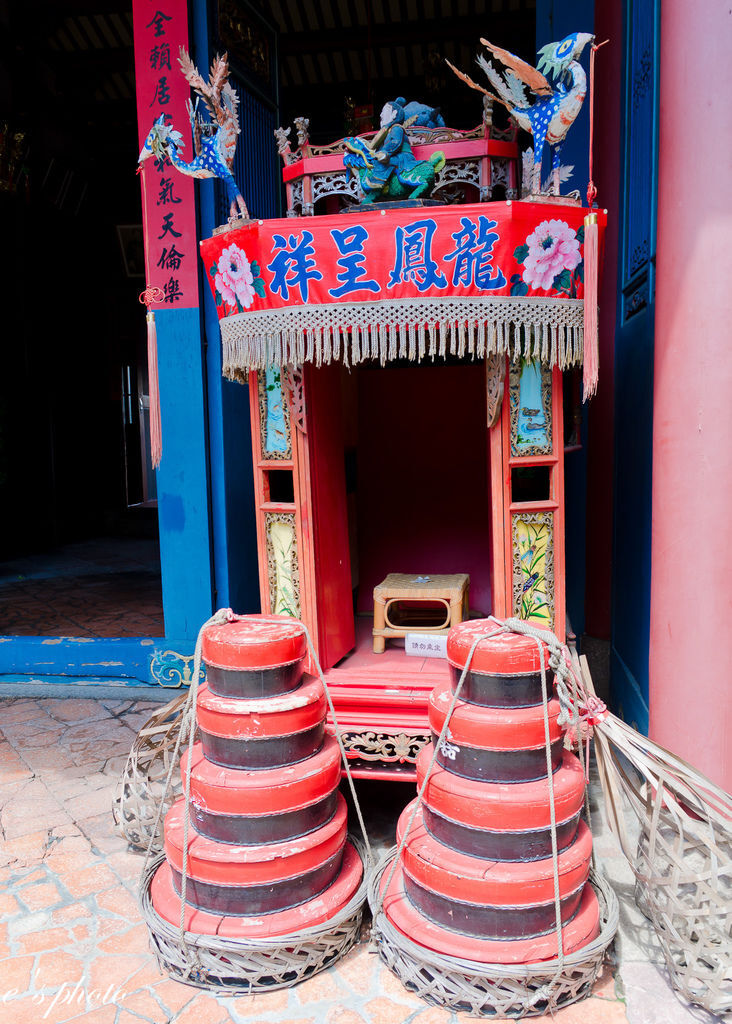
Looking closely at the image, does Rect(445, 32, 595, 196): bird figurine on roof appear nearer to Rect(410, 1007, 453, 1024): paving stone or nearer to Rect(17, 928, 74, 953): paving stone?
Rect(410, 1007, 453, 1024): paving stone

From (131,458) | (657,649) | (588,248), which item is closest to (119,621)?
(657,649)

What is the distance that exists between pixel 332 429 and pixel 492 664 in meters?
1.98

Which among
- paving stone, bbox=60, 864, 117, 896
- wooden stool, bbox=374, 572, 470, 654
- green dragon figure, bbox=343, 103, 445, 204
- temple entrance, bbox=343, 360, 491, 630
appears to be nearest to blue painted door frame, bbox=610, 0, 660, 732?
temple entrance, bbox=343, 360, 491, 630

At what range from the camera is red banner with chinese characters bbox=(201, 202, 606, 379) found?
10.8 ft

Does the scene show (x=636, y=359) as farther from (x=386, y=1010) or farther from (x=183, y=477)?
(x=386, y=1010)

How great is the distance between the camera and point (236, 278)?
143 inches

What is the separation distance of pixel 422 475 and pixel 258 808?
321 cm

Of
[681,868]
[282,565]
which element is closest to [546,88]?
[282,565]

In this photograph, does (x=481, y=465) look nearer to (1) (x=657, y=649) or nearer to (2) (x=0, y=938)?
(1) (x=657, y=649)

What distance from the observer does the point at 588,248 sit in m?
3.21

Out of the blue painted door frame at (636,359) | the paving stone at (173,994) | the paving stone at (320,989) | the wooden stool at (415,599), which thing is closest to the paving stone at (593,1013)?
the paving stone at (320,989)

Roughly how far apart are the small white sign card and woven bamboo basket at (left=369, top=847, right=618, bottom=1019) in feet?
5.94

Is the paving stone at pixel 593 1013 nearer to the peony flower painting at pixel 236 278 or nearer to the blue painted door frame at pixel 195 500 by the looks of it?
the peony flower painting at pixel 236 278

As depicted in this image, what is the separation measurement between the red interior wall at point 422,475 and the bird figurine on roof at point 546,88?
210 cm
